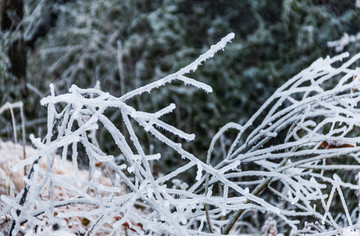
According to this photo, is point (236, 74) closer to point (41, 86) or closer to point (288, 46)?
Answer: point (288, 46)

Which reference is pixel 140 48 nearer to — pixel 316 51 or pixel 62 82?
pixel 62 82

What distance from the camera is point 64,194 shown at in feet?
4.12

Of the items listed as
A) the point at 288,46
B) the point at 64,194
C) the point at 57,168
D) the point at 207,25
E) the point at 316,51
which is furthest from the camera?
the point at 207,25

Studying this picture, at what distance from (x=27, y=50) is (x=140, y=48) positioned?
804mm

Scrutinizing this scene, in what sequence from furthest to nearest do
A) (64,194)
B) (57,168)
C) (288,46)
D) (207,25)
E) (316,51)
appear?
(207,25) → (288,46) → (316,51) → (57,168) → (64,194)

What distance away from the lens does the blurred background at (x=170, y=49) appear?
3.16 meters

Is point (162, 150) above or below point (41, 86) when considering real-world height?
below

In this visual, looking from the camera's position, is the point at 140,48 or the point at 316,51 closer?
the point at 316,51

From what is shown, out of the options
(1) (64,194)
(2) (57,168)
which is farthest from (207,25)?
(1) (64,194)

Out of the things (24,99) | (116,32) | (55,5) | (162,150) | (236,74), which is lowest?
(162,150)

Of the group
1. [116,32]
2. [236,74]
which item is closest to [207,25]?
[236,74]

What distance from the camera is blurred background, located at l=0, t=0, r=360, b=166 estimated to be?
3.16 metres

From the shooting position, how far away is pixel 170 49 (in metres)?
3.56

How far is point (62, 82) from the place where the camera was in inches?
135
